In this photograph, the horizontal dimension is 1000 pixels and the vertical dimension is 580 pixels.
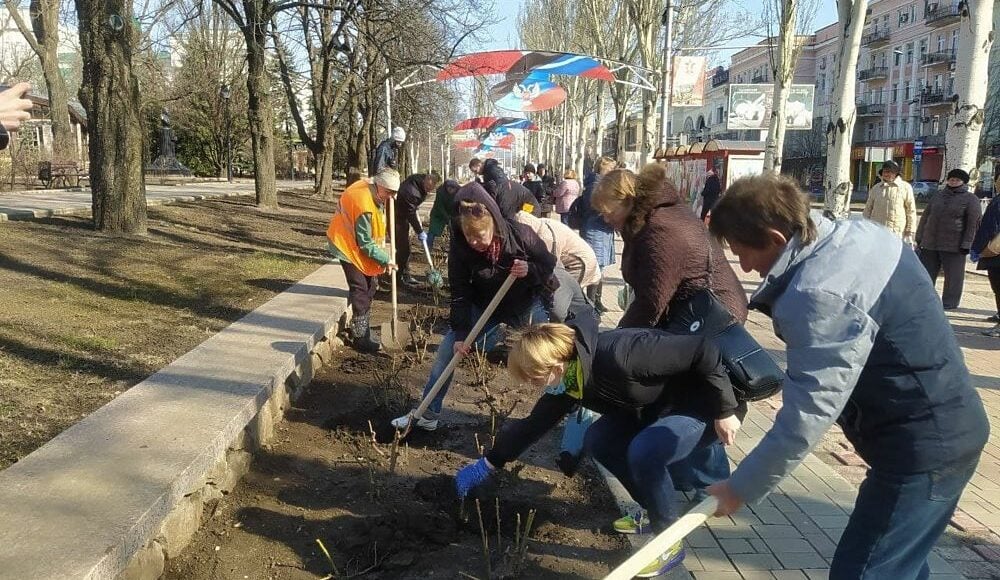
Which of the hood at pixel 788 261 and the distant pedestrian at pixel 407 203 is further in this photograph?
the distant pedestrian at pixel 407 203

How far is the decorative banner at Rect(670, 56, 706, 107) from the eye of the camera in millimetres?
17109

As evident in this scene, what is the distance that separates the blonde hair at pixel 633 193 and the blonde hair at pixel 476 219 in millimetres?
642

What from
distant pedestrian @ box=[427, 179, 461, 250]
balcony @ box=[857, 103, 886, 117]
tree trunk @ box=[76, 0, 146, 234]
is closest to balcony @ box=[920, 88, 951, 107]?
balcony @ box=[857, 103, 886, 117]

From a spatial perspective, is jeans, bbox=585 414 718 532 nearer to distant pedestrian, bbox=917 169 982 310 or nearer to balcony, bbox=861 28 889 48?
distant pedestrian, bbox=917 169 982 310

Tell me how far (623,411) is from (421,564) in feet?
3.27

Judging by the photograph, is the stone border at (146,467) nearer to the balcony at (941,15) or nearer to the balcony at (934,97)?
the balcony at (941,15)

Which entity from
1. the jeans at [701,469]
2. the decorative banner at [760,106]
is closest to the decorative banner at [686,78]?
the decorative banner at [760,106]

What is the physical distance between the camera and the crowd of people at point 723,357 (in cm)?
184

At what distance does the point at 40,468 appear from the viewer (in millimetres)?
3105

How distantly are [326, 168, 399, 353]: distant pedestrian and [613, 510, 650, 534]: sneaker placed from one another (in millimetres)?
3206

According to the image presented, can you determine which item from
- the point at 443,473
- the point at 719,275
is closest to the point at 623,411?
the point at 719,275

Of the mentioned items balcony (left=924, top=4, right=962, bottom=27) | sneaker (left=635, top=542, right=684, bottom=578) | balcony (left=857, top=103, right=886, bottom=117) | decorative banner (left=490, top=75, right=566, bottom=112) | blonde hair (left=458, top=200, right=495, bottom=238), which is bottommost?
sneaker (left=635, top=542, right=684, bottom=578)

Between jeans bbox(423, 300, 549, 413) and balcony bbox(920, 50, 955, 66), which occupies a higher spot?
balcony bbox(920, 50, 955, 66)

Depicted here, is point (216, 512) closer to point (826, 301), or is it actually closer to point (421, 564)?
point (421, 564)
